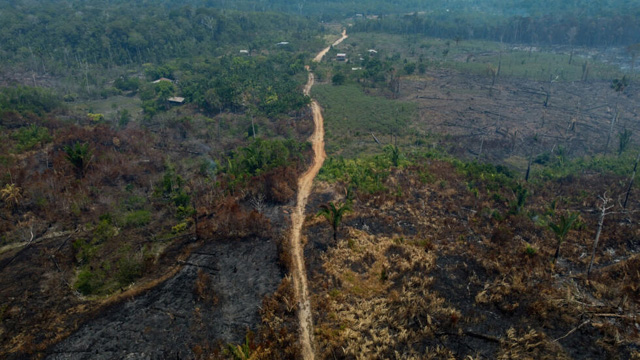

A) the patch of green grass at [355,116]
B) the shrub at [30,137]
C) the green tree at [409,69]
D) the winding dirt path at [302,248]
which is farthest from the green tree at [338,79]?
the shrub at [30,137]

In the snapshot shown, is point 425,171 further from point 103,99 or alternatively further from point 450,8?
point 450,8

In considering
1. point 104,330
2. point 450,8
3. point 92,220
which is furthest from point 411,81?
point 450,8

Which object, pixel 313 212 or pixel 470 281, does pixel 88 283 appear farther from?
pixel 470 281

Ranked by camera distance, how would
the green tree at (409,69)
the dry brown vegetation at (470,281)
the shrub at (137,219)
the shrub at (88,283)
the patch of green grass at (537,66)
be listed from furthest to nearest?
1. the green tree at (409,69)
2. the patch of green grass at (537,66)
3. the shrub at (137,219)
4. the shrub at (88,283)
5. the dry brown vegetation at (470,281)

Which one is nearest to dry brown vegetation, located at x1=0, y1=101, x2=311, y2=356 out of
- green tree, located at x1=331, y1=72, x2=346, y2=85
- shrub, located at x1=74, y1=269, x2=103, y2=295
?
shrub, located at x1=74, y1=269, x2=103, y2=295

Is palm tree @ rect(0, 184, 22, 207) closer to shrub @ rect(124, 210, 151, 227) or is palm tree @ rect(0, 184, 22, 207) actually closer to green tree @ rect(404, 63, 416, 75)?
shrub @ rect(124, 210, 151, 227)

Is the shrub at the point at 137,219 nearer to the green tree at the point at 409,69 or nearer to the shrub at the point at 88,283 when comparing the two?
the shrub at the point at 88,283

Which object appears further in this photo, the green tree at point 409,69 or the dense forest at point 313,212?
the green tree at point 409,69
